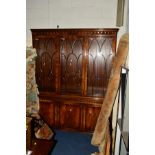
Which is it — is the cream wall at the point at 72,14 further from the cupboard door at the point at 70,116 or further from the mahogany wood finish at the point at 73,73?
the cupboard door at the point at 70,116

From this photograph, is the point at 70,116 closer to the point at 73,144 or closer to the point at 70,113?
the point at 70,113

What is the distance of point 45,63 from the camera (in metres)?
4.05

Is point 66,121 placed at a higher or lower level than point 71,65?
lower

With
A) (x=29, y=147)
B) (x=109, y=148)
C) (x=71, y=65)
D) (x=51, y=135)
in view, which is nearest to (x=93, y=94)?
(x=71, y=65)

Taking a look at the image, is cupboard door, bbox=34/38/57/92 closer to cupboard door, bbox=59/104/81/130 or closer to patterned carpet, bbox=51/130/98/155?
cupboard door, bbox=59/104/81/130

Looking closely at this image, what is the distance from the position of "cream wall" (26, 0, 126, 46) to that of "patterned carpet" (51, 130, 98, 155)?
220 centimetres

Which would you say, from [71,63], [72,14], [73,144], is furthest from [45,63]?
[73,144]

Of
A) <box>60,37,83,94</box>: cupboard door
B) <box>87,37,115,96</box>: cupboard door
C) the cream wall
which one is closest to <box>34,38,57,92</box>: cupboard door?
Answer: <box>60,37,83,94</box>: cupboard door

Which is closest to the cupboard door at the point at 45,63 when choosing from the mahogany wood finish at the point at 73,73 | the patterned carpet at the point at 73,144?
the mahogany wood finish at the point at 73,73

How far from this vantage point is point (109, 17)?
151 inches

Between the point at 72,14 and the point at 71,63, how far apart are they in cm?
107

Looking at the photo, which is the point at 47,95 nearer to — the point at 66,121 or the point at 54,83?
the point at 54,83
